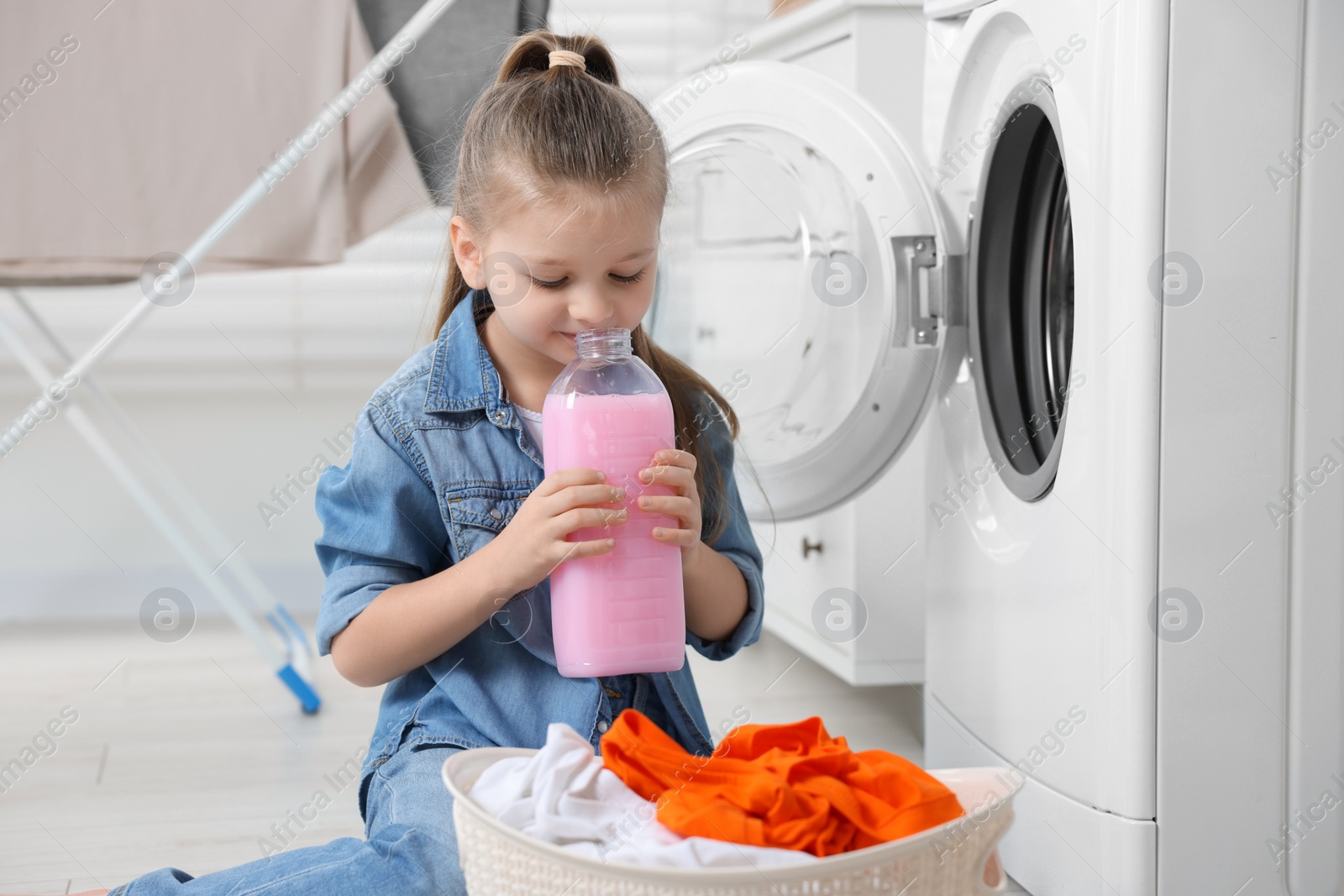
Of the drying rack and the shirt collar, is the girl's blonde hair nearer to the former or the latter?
the shirt collar

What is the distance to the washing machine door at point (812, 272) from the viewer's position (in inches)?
45.5

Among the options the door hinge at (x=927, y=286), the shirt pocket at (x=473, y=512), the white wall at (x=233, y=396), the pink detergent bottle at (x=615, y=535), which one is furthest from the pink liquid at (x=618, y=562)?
the white wall at (x=233, y=396)

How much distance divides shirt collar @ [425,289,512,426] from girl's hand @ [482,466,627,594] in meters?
0.15

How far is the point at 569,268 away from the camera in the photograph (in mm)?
821

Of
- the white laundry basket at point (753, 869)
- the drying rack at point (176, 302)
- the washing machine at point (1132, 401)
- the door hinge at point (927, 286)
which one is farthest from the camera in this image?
the drying rack at point (176, 302)

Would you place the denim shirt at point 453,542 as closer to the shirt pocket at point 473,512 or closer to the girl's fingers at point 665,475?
the shirt pocket at point 473,512

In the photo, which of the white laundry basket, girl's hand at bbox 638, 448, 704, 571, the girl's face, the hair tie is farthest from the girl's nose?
the white laundry basket

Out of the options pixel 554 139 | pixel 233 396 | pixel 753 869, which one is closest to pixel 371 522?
pixel 554 139

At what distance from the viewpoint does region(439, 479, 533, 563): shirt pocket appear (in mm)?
908

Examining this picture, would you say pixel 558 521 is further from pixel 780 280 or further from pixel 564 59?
pixel 780 280

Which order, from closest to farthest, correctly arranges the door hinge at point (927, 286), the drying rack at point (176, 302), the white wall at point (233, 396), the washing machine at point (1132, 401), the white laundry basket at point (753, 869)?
1. the white laundry basket at point (753, 869)
2. the washing machine at point (1132, 401)
3. the door hinge at point (927, 286)
4. the drying rack at point (176, 302)
5. the white wall at point (233, 396)

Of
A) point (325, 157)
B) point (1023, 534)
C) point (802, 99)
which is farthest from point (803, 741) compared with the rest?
point (325, 157)

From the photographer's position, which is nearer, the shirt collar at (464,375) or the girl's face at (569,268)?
the girl's face at (569,268)

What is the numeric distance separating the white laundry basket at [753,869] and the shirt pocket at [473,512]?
257 millimetres
